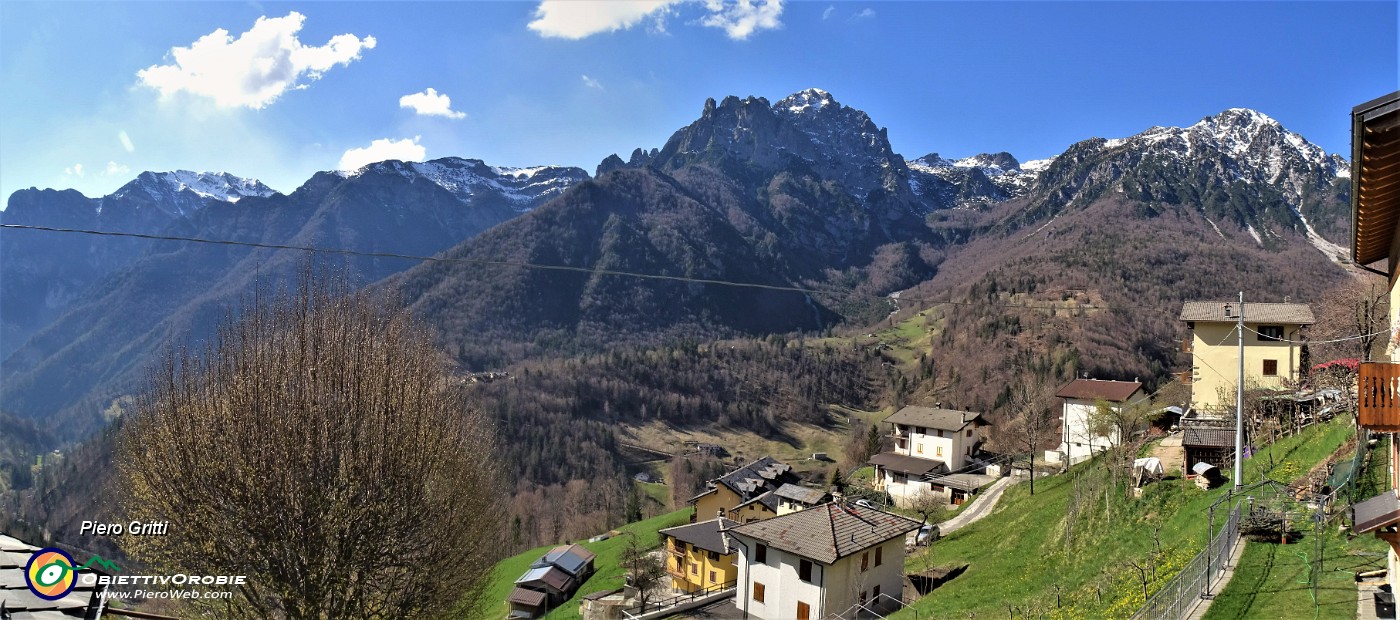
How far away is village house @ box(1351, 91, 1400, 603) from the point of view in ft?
20.3

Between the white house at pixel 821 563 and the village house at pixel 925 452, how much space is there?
28.0 m

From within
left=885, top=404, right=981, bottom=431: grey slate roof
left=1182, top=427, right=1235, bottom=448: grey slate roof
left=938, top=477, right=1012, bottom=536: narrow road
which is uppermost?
left=1182, top=427, right=1235, bottom=448: grey slate roof

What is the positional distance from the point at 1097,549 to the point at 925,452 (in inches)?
1908

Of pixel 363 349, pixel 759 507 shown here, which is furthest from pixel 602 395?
pixel 363 349

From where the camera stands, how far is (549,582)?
54.9 m

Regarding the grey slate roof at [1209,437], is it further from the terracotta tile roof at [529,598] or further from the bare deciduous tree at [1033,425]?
the terracotta tile roof at [529,598]

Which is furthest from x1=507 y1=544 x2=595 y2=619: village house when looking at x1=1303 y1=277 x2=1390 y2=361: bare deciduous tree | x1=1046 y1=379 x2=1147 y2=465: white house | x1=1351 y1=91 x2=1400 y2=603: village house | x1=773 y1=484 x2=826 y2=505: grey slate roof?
x1=1351 y1=91 x2=1400 y2=603: village house

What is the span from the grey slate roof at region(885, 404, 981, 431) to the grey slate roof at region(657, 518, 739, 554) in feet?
88.7

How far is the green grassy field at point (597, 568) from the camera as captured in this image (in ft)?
170

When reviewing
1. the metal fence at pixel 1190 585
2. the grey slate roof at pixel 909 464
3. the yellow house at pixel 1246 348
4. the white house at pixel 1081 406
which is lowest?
the grey slate roof at pixel 909 464

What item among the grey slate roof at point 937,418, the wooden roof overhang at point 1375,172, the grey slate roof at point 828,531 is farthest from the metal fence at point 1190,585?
the grey slate roof at point 937,418

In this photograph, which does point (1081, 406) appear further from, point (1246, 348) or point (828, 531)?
point (828, 531)

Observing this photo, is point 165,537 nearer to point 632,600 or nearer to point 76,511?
point 632,600

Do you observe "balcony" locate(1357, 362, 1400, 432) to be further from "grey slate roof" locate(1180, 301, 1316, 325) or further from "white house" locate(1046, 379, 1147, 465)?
"white house" locate(1046, 379, 1147, 465)
